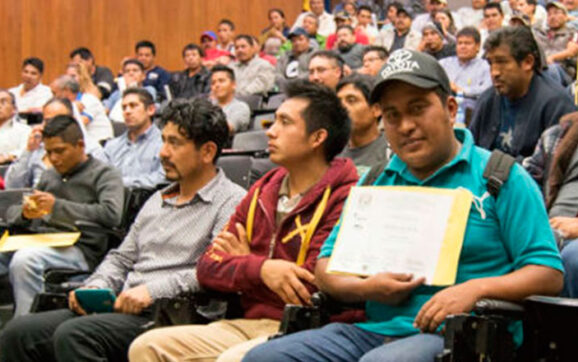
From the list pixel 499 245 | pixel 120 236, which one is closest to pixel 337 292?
pixel 499 245

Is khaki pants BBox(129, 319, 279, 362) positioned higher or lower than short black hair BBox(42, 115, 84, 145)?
lower

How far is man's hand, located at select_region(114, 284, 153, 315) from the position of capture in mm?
2982

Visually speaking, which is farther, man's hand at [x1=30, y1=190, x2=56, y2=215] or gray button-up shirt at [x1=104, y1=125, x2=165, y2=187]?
gray button-up shirt at [x1=104, y1=125, x2=165, y2=187]

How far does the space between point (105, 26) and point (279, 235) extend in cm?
956

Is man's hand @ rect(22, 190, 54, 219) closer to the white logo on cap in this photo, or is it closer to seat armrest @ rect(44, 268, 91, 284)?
seat armrest @ rect(44, 268, 91, 284)

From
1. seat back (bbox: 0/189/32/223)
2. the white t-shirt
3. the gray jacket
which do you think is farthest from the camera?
the white t-shirt

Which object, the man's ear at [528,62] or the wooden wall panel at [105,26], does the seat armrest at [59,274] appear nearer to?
the man's ear at [528,62]

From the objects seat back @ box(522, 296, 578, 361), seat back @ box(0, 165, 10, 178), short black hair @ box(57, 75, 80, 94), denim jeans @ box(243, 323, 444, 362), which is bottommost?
seat back @ box(0, 165, 10, 178)

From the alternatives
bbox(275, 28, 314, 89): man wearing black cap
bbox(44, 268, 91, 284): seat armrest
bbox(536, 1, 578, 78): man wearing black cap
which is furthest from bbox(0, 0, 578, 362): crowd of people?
bbox(275, 28, 314, 89): man wearing black cap

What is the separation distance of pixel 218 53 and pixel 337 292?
8.51m

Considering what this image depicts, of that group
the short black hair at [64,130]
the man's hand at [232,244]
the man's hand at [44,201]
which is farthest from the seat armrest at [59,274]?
the man's hand at [232,244]

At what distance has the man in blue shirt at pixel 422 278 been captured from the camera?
6.45 feet

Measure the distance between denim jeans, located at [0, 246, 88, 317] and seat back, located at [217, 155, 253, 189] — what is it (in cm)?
86

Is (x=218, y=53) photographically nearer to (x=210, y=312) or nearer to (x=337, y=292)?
(x=210, y=312)
